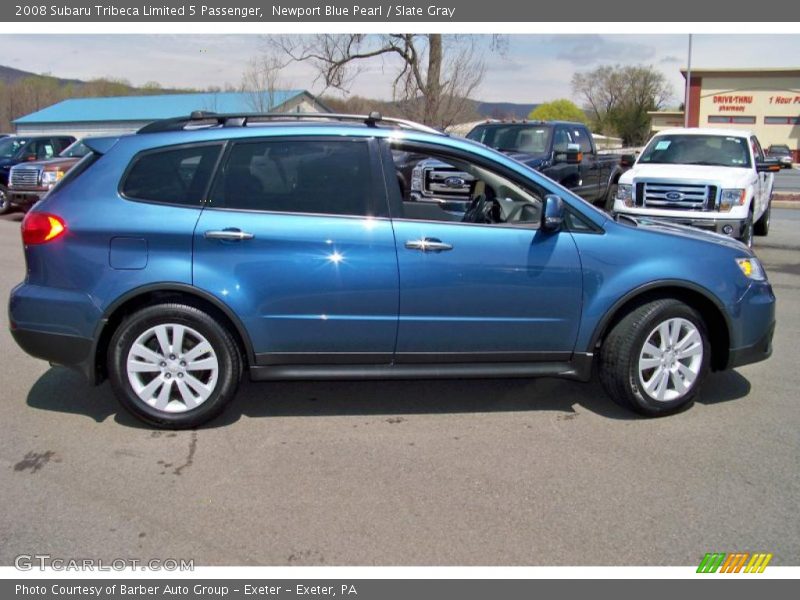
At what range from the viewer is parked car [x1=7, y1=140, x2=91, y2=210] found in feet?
48.8

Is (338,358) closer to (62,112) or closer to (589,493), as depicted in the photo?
(589,493)

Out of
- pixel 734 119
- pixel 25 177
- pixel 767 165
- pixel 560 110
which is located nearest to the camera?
pixel 767 165

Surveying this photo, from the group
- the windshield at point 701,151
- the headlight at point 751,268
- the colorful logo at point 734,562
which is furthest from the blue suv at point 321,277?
the windshield at point 701,151

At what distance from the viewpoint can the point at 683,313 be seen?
4414 millimetres

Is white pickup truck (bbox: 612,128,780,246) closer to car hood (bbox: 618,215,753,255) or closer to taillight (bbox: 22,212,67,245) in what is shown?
car hood (bbox: 618,215,753,255)

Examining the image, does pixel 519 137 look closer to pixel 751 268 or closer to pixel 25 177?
pixel 751 268

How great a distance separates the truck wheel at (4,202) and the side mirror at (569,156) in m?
13.2

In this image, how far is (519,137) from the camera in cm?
1200

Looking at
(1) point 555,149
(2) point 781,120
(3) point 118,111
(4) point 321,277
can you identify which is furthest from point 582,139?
(2) point 781,120

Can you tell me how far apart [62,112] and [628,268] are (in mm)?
66539

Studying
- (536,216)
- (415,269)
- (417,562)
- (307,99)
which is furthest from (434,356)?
(307,99)

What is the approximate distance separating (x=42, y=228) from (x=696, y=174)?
28.7 feet

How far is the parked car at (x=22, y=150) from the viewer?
1667 cm

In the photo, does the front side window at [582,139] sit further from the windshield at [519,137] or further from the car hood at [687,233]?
the car hood at [687,233]
